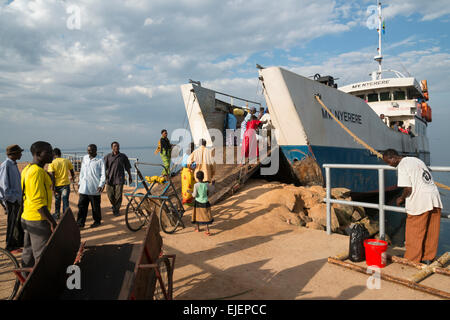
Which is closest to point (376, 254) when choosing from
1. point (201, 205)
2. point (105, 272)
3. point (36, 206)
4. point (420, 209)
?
point (420, 209)

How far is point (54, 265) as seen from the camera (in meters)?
2.51

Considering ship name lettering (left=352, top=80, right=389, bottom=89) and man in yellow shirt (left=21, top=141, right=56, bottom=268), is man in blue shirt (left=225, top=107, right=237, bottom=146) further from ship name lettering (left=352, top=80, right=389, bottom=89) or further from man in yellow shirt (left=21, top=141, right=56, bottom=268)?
ship name lettering (left=352, top=80, right=389, bottom=89)

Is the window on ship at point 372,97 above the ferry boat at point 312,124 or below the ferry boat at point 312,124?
above

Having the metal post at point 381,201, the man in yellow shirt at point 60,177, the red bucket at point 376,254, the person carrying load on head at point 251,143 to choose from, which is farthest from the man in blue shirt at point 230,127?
the red bucket at point 376,254

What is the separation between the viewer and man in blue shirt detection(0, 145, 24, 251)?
14.6ft

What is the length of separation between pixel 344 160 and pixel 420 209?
7.42 metres

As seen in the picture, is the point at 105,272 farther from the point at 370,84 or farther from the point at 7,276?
the point at 370,84

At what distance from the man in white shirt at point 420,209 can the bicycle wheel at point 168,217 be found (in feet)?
12.5

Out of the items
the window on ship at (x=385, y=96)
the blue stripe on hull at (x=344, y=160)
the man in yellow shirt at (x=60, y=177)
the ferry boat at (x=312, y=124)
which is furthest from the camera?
the window on ship at (x=385, y=96)

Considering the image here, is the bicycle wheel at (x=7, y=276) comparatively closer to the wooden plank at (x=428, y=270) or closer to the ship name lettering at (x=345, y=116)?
the wooden plank at (x=428, y=270)

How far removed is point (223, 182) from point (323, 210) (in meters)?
2.70

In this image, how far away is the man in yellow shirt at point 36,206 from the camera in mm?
3156

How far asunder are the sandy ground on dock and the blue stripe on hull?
2.90 metres
